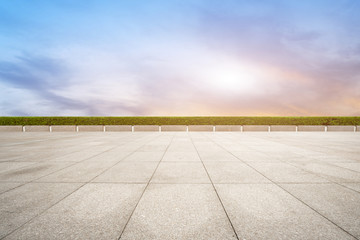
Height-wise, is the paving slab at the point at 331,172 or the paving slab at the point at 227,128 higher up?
the paving slab at the point at 227,128

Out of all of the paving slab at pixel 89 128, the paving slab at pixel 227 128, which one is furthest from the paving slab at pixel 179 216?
the paving slab at pixel 89 128

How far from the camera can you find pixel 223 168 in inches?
208

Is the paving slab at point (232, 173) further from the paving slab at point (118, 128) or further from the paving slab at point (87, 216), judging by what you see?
the paving slab at point (118, 128)

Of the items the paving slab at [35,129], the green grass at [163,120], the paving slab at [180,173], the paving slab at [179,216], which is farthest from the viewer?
the green grass at [163,120]

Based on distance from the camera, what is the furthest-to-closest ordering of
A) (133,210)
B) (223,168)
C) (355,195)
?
(223,168)
(355,195)
(133,210)

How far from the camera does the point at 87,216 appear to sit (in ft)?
8.90

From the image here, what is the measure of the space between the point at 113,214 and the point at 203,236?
1.54 meters

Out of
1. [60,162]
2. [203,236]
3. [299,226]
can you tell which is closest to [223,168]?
[299,226]

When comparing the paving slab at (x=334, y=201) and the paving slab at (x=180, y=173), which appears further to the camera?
the paving slab at (x=180, y=173)

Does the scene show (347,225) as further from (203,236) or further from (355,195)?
(203,236)

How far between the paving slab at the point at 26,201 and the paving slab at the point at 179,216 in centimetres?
172

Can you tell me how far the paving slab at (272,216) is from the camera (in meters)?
2.29

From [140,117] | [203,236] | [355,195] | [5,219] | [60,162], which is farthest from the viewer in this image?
[140,117]

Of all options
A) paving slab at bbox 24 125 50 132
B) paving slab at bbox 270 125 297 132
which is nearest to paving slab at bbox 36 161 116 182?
paving slab at bbox 24 125 50 132
